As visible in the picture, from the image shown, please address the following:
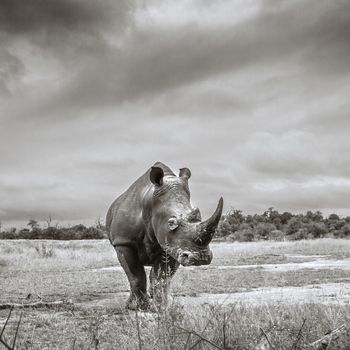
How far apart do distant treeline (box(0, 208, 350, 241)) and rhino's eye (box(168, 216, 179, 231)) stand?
173ft

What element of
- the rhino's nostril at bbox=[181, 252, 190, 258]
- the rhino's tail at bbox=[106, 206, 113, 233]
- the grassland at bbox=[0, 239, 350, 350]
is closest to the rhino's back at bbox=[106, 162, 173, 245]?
the rhino's tail at bbox=[106, 206, 113, 233]

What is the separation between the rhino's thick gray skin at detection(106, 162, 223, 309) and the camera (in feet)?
18.7

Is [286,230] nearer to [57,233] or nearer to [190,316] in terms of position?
[57,233]

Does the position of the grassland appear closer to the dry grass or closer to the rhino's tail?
the dry grass

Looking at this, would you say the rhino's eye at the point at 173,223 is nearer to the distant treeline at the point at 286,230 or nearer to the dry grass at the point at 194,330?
the dry grass at the point at 194,330

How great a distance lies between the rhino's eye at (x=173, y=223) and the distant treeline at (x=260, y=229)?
52.9 meters

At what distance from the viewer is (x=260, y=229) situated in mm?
64938

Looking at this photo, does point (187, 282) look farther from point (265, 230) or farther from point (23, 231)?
point (23, 231)

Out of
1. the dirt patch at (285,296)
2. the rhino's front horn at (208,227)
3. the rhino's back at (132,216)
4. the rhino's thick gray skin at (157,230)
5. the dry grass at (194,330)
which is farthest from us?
the dirt patch at (285,296)

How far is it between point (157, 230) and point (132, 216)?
93cm

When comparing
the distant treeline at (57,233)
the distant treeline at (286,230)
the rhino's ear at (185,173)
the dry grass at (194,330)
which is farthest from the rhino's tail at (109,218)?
the distant treeline at (57,233)

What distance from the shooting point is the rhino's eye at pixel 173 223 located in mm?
5883

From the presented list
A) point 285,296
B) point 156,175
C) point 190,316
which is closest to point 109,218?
point 156,175

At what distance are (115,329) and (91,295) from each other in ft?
15.0
